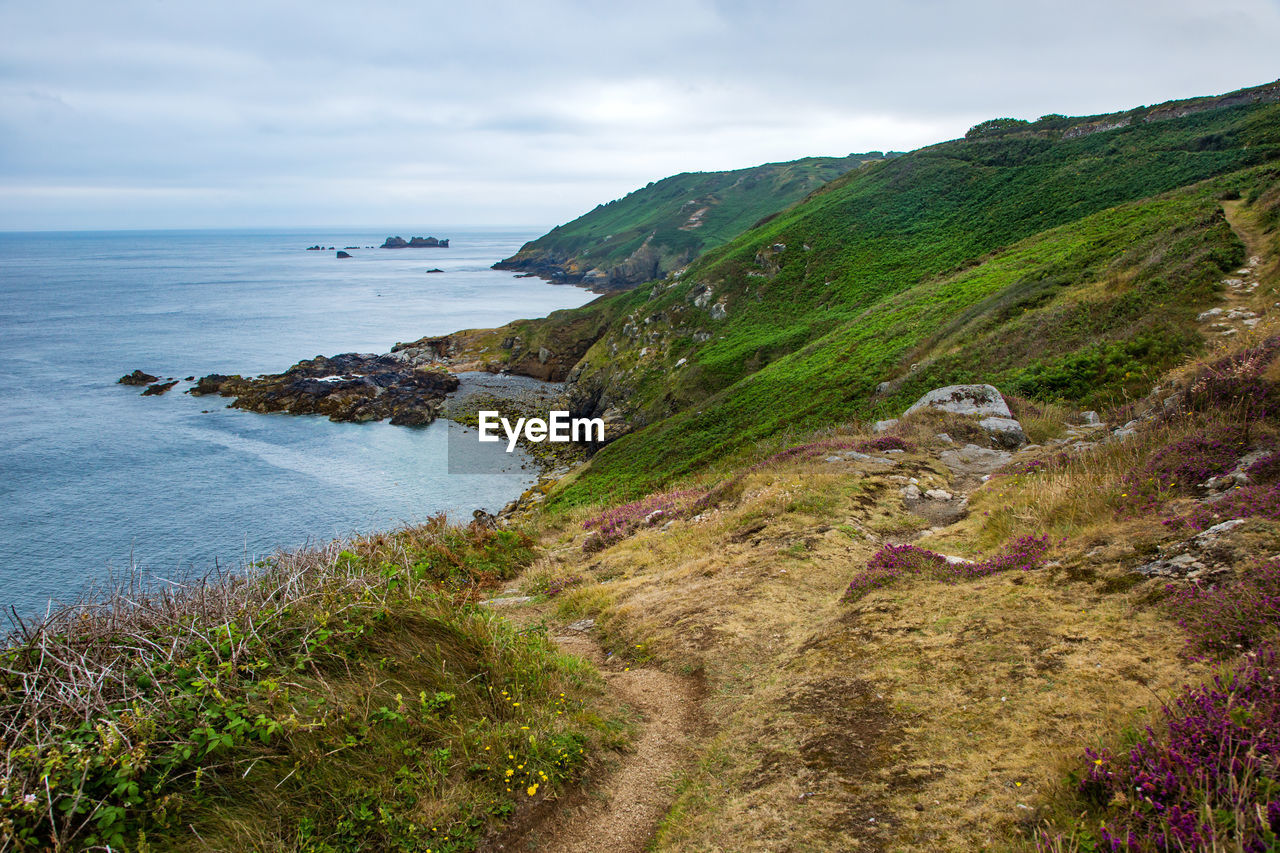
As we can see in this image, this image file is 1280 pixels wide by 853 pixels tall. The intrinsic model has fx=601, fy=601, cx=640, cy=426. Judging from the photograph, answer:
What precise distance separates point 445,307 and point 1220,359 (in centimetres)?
13181

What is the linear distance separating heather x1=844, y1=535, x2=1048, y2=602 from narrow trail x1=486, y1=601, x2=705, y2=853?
290cm

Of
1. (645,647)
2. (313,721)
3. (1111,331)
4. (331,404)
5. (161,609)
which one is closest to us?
(313,721)

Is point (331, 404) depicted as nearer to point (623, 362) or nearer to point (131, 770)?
point (623, 362)

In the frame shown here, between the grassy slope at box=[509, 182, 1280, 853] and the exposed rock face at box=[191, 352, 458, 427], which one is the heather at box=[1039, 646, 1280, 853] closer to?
the grassy slope at box=[509, 182, 1280, 853]

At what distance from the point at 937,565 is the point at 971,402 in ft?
37.4

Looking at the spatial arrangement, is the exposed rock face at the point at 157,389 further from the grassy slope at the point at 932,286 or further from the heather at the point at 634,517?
the heather at the point at 634,517

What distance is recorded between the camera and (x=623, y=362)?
216ft

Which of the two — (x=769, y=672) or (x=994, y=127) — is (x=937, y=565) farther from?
(x=994, y=127)

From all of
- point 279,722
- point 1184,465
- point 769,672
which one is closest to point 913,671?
point 769,672

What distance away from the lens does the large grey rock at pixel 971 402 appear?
17188mm

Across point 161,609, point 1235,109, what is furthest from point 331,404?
point 1235,109

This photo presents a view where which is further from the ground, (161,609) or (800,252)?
(800,252)

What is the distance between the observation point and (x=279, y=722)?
475 cm

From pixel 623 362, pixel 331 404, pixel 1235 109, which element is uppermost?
pixel 1235 109
